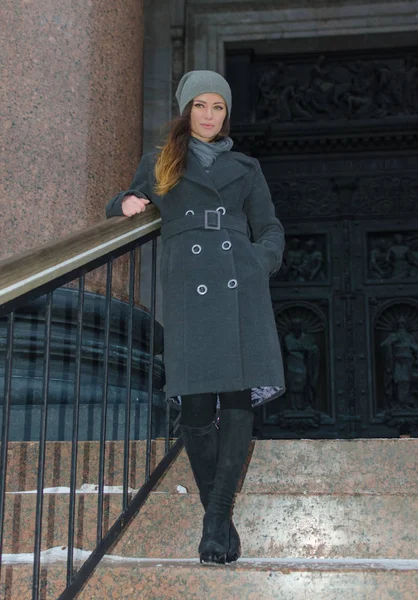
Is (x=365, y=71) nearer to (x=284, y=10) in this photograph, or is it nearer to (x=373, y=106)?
(x=373, y=106)

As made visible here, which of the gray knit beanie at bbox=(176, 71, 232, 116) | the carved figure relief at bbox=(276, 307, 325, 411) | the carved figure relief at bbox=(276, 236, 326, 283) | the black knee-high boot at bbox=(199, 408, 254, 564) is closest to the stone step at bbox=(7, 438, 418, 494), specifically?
the black knee-high boot at bbox=(199, 408, 254, 564)

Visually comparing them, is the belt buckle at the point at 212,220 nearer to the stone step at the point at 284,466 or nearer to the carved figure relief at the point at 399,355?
the stone step at the point at 284,466

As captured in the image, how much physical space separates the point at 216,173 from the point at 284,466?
1214 mm

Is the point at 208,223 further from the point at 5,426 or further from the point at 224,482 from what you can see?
the point at 5,426

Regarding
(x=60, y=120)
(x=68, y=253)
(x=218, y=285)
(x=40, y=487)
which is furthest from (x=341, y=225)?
(x=40, y=487)

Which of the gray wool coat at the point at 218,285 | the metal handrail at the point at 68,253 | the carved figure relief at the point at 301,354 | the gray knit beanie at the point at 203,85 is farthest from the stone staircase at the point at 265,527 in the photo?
the carved figure relief at the point at 301,354

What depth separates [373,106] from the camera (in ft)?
31.0

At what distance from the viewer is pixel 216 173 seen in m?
3.08

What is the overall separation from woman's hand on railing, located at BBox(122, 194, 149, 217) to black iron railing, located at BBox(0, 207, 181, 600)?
0.03 meters

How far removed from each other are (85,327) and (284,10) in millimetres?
6157

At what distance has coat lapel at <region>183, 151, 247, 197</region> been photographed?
305 centimetres

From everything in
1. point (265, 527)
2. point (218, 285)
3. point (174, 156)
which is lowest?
point (265, 527)

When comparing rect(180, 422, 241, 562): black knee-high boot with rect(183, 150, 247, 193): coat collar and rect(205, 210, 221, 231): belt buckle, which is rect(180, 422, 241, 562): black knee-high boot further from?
rect(183, 150, 247, 193): coat collar

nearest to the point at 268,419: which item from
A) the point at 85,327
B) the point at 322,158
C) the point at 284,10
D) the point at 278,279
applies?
the point at 278,279
